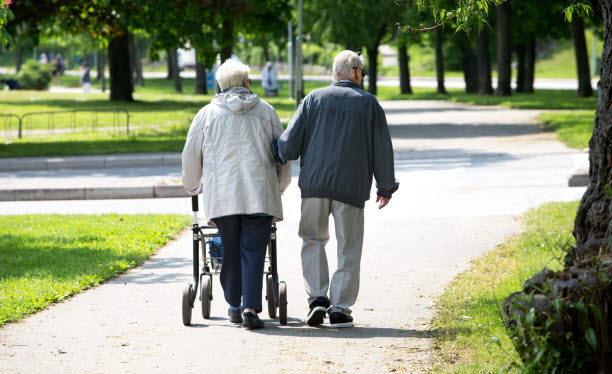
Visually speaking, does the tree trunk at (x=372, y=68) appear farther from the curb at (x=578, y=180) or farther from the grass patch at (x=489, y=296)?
the grass patch at (x=489, y=296)

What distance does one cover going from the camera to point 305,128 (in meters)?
7.04

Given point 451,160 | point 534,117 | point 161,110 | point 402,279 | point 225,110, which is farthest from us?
point 161,110

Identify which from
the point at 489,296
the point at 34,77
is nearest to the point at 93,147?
the point at 489,296

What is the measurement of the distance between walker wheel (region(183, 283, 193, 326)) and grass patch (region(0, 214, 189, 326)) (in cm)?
125

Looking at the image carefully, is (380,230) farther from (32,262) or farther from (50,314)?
(50,314)

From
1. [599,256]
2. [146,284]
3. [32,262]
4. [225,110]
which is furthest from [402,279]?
[599,256]

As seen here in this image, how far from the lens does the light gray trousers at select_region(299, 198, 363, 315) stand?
23.2 feet

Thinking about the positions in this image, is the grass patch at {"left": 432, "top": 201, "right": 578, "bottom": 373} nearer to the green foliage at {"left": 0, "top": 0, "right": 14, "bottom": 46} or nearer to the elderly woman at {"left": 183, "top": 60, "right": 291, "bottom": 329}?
the elderly woman at {"left": 183, "top": 60, "right": 291, "bottom": 329}

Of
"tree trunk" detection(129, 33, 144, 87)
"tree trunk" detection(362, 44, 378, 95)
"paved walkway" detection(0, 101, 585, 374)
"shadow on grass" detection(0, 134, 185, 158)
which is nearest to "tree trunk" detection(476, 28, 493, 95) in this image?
"tree trunk" detection(362, 44, 378, 95)

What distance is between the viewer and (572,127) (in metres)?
24.1

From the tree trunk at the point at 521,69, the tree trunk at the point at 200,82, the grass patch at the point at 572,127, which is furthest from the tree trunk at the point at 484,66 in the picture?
the grass patch at the point at 572,127

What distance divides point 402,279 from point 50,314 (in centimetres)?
283

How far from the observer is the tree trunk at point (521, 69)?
175 ft

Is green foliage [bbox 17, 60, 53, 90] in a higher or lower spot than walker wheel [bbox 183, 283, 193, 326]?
higher
